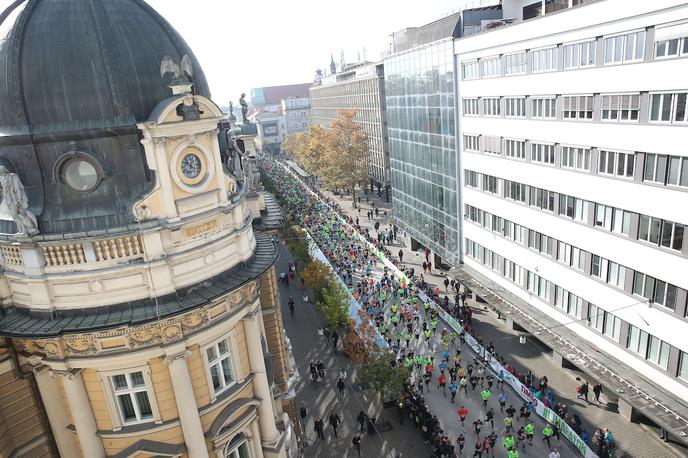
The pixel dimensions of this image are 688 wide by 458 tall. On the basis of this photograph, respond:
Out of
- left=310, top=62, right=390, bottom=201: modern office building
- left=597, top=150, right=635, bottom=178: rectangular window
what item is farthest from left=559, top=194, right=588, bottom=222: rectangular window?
left=310, top=62, right=390, bottom=201: modern office building

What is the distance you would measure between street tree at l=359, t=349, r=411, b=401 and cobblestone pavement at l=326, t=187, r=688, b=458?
997 cm

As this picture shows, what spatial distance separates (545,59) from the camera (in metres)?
31.5

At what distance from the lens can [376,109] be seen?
297 feet

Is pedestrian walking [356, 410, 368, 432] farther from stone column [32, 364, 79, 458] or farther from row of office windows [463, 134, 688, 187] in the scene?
row of office windows [463, 134, 688, 187]

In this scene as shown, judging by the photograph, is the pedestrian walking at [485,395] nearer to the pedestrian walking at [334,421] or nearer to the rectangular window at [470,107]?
the pedestrian walking at [334,421]

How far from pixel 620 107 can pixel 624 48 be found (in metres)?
2.97

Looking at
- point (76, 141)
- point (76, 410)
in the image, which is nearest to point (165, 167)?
point (76, 141)

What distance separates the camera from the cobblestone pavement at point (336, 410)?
1097 inches

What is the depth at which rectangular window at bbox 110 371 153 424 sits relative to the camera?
1502 centimetres

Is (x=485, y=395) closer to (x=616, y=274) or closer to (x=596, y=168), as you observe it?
(x=616, y=274)

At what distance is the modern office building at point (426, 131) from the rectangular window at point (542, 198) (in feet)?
35.8

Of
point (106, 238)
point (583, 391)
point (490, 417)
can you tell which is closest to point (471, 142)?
point (583, 391)

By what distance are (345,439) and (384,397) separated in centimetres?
372

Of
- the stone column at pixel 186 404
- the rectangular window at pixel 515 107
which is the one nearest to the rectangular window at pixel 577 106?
the rectangular window at pixel 515 107
